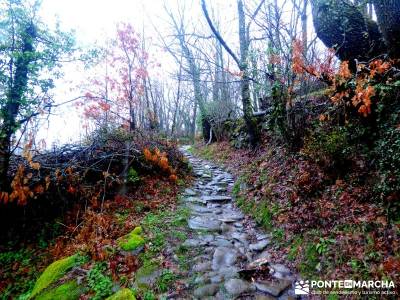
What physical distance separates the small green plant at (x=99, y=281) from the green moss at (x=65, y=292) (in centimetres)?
17

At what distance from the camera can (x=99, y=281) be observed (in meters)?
4.02

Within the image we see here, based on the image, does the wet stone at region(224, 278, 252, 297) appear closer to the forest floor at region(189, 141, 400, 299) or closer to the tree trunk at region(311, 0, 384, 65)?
the forest floor at region(189, 141, 400, 299)

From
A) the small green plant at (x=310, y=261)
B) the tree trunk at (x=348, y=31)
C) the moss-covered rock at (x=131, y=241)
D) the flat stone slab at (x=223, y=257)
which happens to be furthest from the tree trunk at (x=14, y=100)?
the tree trunk at (x=348, y=31)

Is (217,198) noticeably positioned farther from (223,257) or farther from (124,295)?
(124,295)

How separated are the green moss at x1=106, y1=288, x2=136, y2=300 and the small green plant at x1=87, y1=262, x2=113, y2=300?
0.28m

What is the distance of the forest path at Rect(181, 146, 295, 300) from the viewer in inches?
143

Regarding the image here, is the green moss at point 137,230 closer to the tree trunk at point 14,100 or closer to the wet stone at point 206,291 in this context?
the wet stone at point 206,291

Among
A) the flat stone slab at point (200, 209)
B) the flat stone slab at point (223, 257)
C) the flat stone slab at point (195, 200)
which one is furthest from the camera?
the flat stone slab at point (195, 200)

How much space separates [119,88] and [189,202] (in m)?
7.02

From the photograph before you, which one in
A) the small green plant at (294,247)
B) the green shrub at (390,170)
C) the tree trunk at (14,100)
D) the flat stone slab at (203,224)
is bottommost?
the small green plant at (294,247)

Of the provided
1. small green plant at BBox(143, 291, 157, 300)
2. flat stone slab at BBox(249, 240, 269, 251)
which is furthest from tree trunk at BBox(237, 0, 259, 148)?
small green plant at BBox(143, 291, 157, 300)

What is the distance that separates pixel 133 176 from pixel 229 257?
445 centimetres

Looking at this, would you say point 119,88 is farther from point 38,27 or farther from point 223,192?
point 223,192

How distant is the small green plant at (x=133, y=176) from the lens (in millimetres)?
7932
